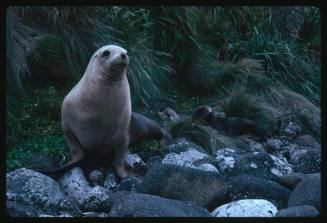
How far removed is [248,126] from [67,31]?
105 inches

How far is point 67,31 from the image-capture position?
7.18 metres

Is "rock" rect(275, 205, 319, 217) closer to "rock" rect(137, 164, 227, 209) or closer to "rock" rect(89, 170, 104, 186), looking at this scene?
"rock" rect(137, 164, 227, 209)

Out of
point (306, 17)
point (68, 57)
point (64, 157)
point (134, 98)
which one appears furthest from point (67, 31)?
point (306, 17)

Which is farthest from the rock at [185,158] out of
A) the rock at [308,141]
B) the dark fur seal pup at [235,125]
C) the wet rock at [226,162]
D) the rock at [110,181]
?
the rock at [308,141]

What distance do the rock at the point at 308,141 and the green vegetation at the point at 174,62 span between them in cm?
42

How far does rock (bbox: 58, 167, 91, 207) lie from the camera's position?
4.42m

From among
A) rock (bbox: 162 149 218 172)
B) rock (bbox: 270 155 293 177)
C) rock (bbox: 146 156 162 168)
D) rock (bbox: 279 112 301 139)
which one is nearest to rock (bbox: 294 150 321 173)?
rock (bbox: 270 155 293 177)

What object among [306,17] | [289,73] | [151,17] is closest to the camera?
[151,17]

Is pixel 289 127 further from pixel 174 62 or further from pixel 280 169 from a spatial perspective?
pixel 280 169

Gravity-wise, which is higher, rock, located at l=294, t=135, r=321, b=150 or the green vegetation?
the green vegetation

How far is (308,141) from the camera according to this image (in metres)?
7.57

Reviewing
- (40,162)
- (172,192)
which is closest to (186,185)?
(172,192)

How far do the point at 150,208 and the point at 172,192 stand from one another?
71 centimetres
